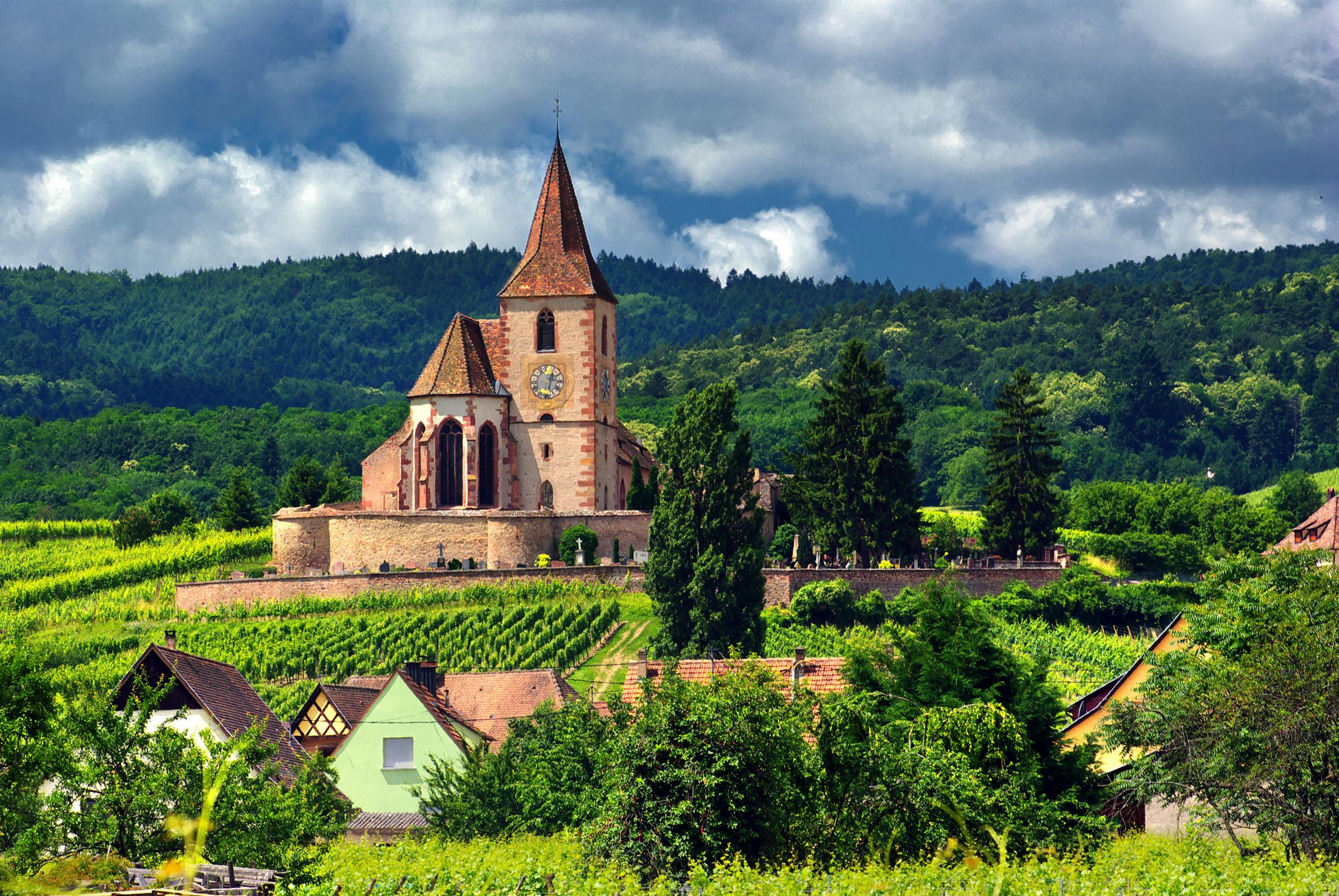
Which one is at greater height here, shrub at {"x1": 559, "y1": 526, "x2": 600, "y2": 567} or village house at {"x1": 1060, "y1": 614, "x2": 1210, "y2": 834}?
shrub at {"x1": 559, "y1": 526, "x2": 600, "y2": 567}

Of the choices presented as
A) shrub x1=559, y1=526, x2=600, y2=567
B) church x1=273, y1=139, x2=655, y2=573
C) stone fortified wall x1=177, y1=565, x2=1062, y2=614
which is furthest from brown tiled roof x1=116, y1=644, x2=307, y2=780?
church x1=273, y1=139, x2=655, y2=573

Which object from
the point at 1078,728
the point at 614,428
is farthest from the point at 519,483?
the point at 1078,728

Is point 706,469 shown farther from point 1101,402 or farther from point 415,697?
point 1101,402

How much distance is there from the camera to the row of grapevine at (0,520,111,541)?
92812 millimetres

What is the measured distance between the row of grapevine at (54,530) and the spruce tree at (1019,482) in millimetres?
44105

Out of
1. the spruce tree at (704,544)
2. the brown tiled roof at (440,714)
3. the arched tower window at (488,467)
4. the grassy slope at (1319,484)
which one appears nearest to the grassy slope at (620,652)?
the spruce tree at (704,544)

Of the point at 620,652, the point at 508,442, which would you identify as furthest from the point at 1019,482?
the point at 620,652

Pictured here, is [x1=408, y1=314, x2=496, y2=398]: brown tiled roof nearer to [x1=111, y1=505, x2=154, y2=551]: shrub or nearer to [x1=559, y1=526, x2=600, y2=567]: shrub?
[x1=559, y1=526, x2=600, y2=567]: shrub

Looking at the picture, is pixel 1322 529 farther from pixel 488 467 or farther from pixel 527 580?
pixel 488 467

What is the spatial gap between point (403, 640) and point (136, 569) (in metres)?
20.0

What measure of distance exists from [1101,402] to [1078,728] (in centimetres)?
13530

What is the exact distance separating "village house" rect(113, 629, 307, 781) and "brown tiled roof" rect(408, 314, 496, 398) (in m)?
34.8

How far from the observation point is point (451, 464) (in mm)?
76688

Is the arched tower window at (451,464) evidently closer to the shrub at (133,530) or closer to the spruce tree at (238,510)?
the spruce tree at (238,510)
